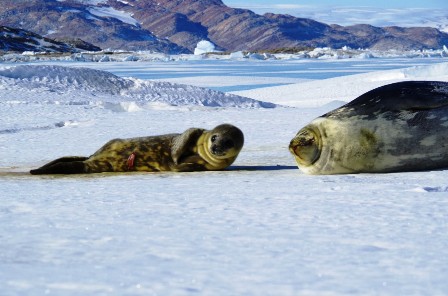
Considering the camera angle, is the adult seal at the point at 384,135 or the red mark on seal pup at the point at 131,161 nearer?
the adult seal at the point at 384,135

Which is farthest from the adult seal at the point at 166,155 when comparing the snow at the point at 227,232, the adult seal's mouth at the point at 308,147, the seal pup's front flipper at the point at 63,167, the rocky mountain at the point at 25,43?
the rocky mountain at the point at 25,43

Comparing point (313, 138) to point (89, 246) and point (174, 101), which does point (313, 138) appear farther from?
point (174, 101)

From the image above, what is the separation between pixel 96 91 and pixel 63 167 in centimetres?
761

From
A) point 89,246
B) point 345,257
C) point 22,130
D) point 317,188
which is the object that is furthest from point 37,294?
point 22,130

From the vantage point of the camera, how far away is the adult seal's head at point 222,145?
4.46 meters

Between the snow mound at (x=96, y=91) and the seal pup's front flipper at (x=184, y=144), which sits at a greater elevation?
the snow mound at (x=96, y=91)

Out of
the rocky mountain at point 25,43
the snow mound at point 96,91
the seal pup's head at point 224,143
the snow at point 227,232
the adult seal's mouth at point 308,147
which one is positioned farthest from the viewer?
the rocky mountain at point 25,43

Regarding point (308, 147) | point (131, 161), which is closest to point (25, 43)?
A: point (131, 161)

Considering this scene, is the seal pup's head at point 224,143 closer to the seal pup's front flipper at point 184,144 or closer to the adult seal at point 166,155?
the adult seal at point 166,155

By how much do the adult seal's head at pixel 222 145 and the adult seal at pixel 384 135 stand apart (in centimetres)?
57

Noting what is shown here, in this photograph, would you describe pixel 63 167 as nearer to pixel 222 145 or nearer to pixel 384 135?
pixel 222 145

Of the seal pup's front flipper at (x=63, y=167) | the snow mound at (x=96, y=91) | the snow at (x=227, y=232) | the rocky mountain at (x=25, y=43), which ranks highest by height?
the rocky mountain at (x=25, y=43)

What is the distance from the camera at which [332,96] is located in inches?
604

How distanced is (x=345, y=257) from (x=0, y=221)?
3.77 ft
